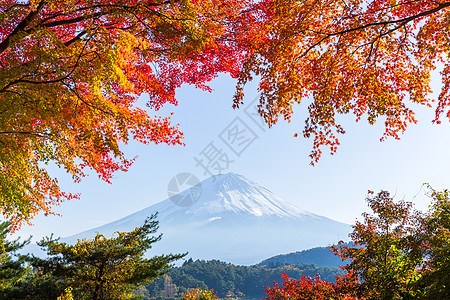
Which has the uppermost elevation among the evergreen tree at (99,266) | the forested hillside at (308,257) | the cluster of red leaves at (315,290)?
the evergreen tree at (99,266)

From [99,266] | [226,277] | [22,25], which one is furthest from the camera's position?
[226,277]

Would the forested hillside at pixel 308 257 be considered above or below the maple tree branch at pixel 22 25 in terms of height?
below

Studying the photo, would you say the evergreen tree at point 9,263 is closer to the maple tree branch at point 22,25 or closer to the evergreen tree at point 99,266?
the evergreen tree at point 99,266

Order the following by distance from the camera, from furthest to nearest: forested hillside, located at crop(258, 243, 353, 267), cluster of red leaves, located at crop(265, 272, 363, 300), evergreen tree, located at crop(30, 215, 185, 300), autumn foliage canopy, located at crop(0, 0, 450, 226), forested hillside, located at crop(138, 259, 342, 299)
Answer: forested hillside, located at crop(258, 243, 353, 267), forested hillside, located at crop(138, 259, 342, 299), evergreen tree, located at crop(30, 215, 185, 300), cluster of red leaves, located at crop(265, 272, 363, 300), autumn foliage canopy, located at crop(0, 0, 450, 226)

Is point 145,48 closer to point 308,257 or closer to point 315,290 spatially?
point 315,290

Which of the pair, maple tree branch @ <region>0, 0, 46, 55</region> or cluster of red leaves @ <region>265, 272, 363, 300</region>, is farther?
cluster of red leaves @ <region>265, 272, 363, 300</region>

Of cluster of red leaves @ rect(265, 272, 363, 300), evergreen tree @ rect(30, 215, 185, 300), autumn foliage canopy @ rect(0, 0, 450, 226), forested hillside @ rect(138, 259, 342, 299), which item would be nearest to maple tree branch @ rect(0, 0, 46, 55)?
autumn foliage canopy @ rect(0, 0, 450, 226)

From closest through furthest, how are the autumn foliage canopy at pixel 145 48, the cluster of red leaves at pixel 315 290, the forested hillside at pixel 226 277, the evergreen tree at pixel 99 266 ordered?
the autumn foliage canopy at pixel 145 48, the cluster of red leaves at pixel 315 290, the evergreen tree at pixel 99 266, the forested hillside at pixel 226 277

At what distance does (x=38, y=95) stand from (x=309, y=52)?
3857 millimetres

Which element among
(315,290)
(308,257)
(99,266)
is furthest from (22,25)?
(308,257)

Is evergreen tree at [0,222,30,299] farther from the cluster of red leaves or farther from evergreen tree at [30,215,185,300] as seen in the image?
the cluster of red leaves

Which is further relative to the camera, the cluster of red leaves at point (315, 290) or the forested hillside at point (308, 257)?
the forested hillside at point (308, 257)

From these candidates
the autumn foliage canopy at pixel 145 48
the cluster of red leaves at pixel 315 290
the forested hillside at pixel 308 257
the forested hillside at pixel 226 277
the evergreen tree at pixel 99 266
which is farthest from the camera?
the forested hillside at pixel 308 257

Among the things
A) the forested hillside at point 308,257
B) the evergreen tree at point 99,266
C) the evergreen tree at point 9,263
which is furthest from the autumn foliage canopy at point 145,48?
the forested hillside at point 308,257
